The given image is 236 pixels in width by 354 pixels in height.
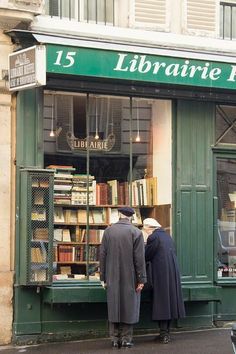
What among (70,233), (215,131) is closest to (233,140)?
(215,131)

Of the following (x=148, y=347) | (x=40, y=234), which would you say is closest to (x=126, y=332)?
(x=148, y=347)

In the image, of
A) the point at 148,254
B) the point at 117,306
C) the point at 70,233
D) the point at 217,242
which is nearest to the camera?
the point at 117,306

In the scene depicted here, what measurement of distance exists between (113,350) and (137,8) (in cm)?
492

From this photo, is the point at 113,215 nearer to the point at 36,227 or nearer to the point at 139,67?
the point at 36,227

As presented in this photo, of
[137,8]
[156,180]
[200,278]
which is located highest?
[137,8]

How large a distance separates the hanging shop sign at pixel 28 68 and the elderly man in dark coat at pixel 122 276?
2.11 meters

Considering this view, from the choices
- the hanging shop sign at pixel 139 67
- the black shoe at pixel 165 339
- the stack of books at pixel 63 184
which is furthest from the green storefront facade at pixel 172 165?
the black shoe at pixel 165 339

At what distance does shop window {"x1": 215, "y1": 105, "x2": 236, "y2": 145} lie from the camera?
1191cm

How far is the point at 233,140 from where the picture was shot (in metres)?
12.1

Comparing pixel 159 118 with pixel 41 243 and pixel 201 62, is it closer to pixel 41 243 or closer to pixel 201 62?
pixel 201 62

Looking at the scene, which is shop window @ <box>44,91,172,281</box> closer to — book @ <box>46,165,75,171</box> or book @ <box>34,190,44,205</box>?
book @ <box>46,165,75,171</box>

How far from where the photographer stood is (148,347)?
9.98m

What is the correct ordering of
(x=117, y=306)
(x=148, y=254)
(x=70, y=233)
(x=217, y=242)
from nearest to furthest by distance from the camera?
(x=117, y=306), (x=148, y=254), (x=70, y=233), (x=217, y=242)

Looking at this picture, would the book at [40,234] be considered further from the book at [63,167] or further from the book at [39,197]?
the book at [63,167]
